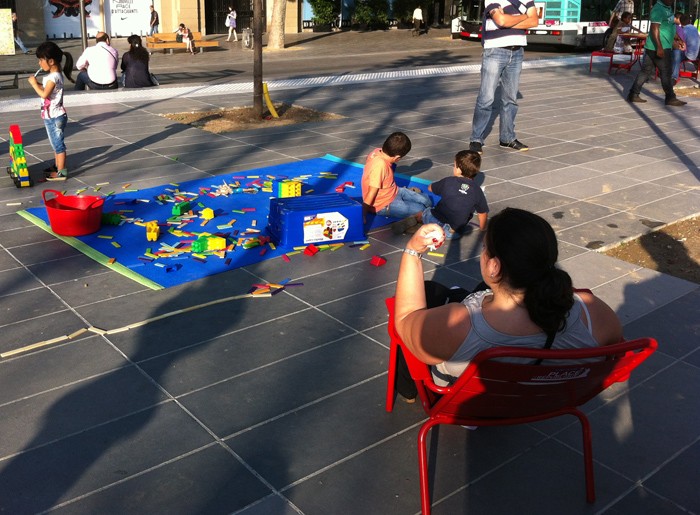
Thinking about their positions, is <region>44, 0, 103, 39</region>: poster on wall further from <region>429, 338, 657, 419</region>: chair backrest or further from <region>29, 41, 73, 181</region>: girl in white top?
<region>429, 338, 657, 419</region>: chair backrest

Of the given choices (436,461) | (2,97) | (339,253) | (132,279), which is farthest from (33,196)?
(2,97)

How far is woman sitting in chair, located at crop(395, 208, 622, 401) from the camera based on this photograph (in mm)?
3045

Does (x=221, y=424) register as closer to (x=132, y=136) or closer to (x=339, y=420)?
(x=339, y=420)

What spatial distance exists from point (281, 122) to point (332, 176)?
139 inches

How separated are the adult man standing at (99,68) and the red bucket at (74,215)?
27.3 ft

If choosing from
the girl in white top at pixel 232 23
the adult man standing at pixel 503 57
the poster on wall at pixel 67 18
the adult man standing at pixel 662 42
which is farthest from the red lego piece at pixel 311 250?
the poster on wall at pixel 67 18

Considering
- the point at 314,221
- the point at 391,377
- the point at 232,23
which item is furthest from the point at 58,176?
the point at 232,23

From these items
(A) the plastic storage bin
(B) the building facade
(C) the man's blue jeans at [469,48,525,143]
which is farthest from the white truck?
(A) the plastic storage bin

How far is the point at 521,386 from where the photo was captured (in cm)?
313

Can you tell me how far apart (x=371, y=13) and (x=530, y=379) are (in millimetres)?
37409

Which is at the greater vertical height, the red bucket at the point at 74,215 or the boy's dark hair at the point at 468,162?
the boy's dark hair at the point at 468,162

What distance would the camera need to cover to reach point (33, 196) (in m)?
8.09

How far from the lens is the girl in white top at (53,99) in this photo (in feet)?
27.4

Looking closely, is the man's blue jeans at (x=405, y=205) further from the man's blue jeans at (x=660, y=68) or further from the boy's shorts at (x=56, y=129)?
the man's blue jeans at (x=660, y=68)
